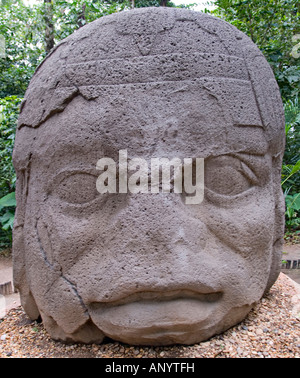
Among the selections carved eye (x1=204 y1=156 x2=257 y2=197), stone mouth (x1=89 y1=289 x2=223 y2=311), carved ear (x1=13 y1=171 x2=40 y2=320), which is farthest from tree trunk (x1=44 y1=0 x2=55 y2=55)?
stone mouth (x1=89 y1=289 x2=223 y2=311)

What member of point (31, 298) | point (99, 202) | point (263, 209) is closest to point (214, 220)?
point (263, 209)

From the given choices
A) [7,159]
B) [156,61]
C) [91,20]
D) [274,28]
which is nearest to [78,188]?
[156,61]

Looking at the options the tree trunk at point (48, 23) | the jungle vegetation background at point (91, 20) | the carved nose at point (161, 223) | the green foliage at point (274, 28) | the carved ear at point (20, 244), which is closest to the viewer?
the carved nose at point (161, 223)

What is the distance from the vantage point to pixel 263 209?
189 centimetres

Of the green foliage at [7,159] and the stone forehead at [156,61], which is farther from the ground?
the stone forehead at [156,61]

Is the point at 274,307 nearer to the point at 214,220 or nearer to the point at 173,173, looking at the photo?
the point at 214,220

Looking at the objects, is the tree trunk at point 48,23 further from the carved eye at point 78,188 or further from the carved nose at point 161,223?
the carved nose at point 161,223

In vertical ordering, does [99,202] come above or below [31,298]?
above

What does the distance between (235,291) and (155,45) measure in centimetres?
132

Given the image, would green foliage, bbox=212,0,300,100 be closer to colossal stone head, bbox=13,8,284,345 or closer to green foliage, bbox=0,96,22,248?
green foliage, bbox=0,96,22,248

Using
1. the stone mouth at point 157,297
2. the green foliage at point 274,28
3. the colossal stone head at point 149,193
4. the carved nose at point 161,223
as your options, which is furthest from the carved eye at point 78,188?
the green foliage at point 274,28

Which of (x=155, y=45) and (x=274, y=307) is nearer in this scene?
(x=155, y=45)

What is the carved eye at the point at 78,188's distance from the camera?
5.79 feet

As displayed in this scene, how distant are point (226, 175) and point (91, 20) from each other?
5.55 metres
